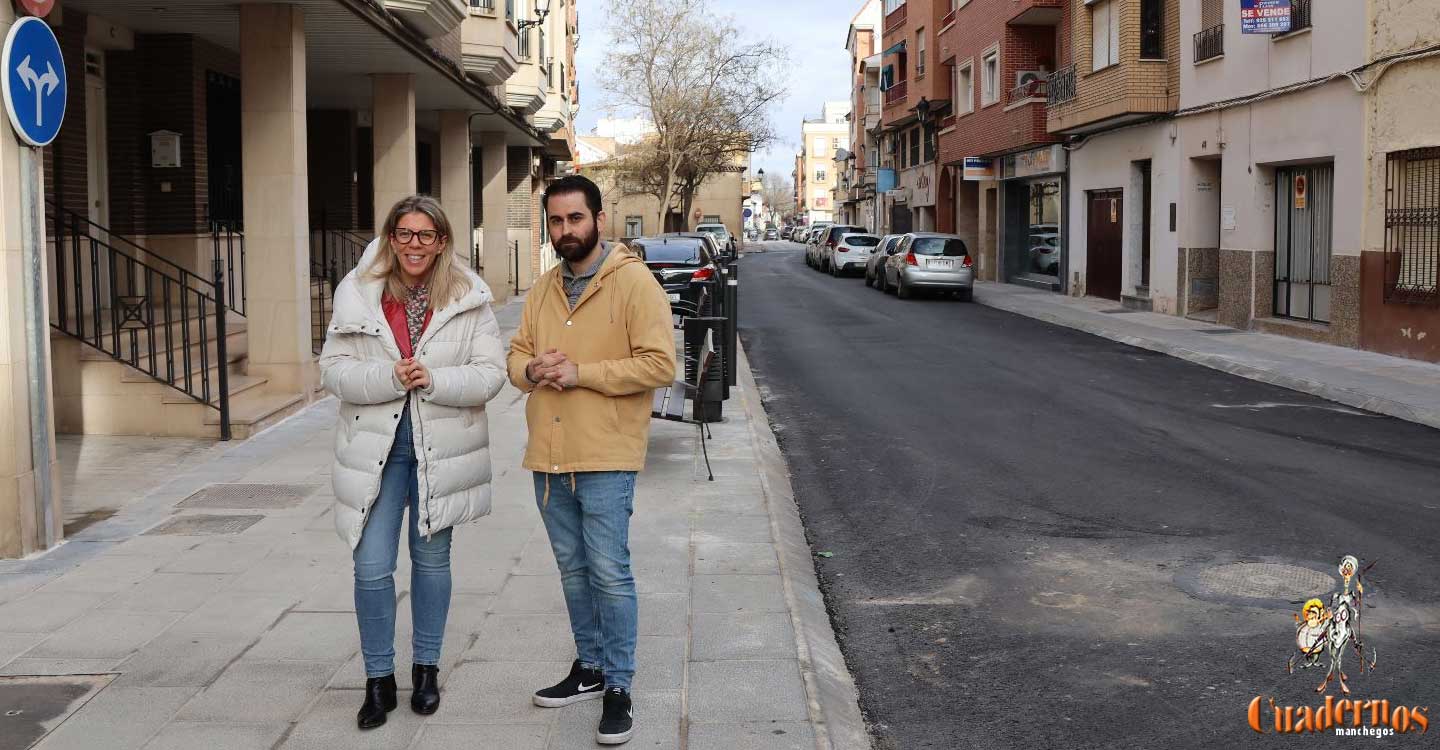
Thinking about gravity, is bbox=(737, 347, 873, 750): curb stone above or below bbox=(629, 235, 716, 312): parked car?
below

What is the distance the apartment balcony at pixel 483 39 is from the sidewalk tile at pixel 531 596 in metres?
17.1

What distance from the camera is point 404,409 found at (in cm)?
441

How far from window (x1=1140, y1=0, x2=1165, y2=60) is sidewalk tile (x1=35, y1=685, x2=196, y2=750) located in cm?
2347

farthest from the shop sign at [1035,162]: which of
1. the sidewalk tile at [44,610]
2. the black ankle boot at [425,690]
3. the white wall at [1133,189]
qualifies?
the black ankle boot at [425,690]

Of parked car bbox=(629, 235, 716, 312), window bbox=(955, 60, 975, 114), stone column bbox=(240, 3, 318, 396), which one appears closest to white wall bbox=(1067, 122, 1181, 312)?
window bbox=(955, 60, 975, 114)

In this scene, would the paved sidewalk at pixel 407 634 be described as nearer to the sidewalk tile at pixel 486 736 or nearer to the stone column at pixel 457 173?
the sidewalk tile at pixel 486 736

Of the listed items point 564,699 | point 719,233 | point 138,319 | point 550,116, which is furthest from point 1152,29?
point 719,233

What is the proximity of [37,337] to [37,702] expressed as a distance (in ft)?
8.88

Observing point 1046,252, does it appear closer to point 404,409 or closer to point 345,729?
point 404,409

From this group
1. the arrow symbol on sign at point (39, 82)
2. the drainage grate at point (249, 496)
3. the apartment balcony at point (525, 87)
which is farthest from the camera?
the apartment balcony at point (525, 87)

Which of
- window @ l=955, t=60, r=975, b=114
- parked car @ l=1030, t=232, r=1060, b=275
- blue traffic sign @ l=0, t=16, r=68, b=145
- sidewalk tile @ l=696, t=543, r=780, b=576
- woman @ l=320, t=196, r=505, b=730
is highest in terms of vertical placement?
window @ l=955, t=60, r=975, b=114

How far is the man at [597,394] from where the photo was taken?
4.30 metres

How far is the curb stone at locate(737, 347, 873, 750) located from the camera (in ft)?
15.1

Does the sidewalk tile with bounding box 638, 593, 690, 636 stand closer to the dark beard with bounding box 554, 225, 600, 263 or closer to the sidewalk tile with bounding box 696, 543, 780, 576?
the sidewalk tile with bounding box 696, 543, 780, 576
